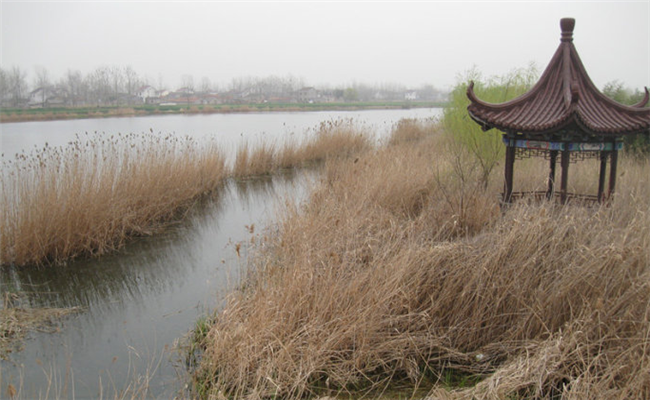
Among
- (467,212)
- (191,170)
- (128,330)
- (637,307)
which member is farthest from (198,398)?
(191,170)

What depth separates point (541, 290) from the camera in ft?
9.58

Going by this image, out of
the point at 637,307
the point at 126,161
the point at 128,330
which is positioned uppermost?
the point at 126,161

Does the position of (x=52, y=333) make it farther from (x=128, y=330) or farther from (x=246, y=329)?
(x=246, y=329)

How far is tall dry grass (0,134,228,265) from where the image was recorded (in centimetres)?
520

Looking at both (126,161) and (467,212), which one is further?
(126,161)

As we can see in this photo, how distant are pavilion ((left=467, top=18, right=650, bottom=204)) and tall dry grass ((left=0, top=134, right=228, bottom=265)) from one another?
14.6 ft

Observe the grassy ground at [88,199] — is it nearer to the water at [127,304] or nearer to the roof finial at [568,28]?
the water at [127,304]

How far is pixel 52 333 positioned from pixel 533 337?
11.9ft

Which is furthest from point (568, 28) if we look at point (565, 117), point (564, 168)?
point (564, 168)

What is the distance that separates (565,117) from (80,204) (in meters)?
Answer: 5.12

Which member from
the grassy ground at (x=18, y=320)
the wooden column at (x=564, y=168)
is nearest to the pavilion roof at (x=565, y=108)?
the wooden column at (x=564, y=168)

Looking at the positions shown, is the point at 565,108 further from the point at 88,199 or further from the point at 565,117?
the point at 88,199

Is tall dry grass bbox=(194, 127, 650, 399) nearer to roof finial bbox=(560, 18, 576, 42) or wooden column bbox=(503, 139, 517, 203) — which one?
wooden column bbox=(503, 139, 517, 203)

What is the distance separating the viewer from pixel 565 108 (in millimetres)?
4051
